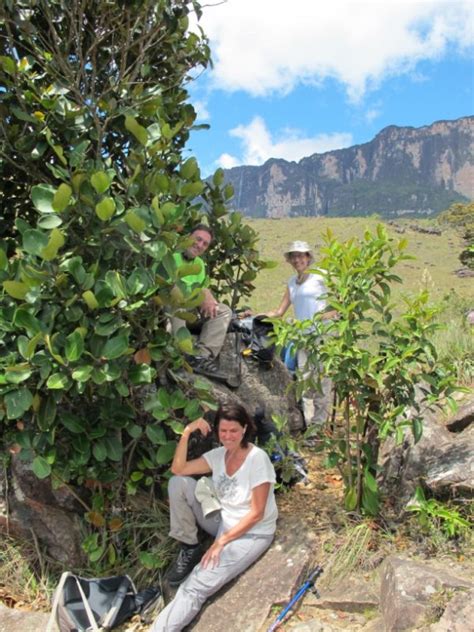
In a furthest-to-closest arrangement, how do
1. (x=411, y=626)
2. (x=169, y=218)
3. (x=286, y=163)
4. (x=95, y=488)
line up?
1. (x=286, y=163)
2. (x=95, y=488)
3. (x=169, y=218)
4. (x=411, y=626)

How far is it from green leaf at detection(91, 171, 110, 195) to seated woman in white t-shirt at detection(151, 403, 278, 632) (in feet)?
4.99

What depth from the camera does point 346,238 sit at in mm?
45406

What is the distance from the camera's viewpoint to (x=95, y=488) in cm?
393

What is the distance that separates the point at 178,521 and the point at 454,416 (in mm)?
2337

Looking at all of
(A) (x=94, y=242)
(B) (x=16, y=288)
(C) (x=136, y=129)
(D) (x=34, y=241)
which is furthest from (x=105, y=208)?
(B) (x=16, y=288)

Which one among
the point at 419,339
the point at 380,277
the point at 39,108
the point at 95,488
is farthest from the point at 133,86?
the point at 95,488

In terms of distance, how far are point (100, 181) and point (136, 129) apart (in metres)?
0.41

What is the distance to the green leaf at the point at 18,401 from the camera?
121 inches

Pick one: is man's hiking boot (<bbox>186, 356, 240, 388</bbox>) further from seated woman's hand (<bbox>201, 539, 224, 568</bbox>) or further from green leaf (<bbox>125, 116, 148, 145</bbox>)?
green leaf (<bbox>125, 116, 148, 145</bbox>)

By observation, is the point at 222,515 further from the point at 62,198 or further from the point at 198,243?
the point at 62,198

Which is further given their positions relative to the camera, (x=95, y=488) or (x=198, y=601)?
(x=95, y=488)

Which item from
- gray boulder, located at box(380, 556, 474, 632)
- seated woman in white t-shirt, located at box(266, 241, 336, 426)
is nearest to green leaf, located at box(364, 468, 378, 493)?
gray boulder, located at box(380, 556, 474, 632)

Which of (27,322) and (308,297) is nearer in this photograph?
(27,322)

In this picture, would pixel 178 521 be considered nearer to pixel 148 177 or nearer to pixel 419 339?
pixel 419 339
